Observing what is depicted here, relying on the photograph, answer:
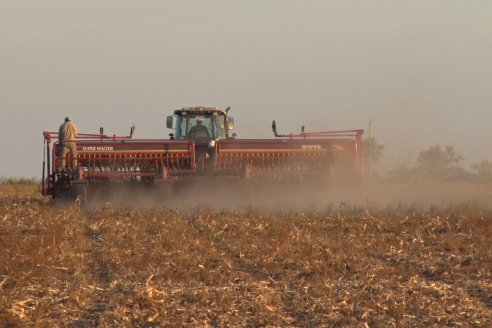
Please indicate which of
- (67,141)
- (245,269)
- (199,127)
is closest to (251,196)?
(199,127)

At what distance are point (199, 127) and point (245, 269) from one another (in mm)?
13337

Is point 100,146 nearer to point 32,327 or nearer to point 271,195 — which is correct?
point 271,195

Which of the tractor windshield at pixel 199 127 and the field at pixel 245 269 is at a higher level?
the tractor windshield at pixel 199 127

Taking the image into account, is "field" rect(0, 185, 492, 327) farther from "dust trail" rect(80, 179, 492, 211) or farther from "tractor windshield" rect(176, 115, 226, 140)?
"tractor windshield" rect(176, 115, 226, 140)

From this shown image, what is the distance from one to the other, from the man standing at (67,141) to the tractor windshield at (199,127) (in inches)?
151

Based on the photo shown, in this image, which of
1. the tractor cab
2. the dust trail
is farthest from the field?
the tractor cab

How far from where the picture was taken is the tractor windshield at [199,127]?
24812 millimetres

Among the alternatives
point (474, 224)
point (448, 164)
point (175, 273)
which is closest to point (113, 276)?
point (175, 273)

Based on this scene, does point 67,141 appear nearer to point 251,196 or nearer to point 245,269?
point 251,196

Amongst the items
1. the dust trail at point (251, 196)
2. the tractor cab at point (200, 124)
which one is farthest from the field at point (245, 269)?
the tractor cab at point (200, 124)

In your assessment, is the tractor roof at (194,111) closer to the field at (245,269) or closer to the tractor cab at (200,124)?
the tractor cab at (200,124)

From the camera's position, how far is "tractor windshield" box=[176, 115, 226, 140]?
81.4 ft

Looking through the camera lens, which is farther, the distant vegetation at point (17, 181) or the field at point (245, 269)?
the distant vegetation at point (17, 181)

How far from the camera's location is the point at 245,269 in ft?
38.8
